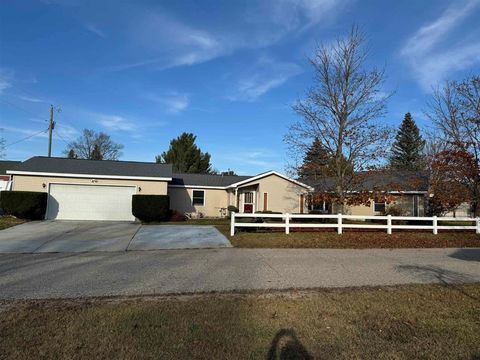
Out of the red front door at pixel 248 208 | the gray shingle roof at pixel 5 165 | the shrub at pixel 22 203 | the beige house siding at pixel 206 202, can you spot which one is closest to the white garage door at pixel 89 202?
the shrub at pixel 22 203

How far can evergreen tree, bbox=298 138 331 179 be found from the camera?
20672 millimetres

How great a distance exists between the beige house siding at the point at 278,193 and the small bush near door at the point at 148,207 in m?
6.44

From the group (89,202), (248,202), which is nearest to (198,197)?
(248,202)

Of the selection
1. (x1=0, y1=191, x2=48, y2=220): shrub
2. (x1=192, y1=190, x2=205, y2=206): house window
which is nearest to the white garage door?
(x1=0, y1=191, x2=48, y2=220): shrub

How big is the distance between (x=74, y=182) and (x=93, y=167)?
75.4 inches

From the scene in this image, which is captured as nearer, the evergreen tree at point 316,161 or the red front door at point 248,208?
the evergreen tree at point 316,161

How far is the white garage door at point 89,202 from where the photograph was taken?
23.1m

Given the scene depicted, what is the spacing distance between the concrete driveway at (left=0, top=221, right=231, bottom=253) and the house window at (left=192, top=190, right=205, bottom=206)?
11663mm

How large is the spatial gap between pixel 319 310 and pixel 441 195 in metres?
18.5

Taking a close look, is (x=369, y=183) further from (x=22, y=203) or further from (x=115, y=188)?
(x=22, y=203)

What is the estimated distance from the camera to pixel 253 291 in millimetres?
7137

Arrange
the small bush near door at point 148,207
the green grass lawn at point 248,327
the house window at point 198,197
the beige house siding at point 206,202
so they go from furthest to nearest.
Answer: the house window at point 198,197, the beige house siding at point 206,202, the small bush near door at point 148,207, the green grass lawn at point 248,327

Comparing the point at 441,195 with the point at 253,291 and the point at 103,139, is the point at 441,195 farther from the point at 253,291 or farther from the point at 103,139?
the point at 103,139

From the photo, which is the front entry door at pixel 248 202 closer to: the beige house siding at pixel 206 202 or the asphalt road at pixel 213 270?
the beige house siding at pixel 206 202
